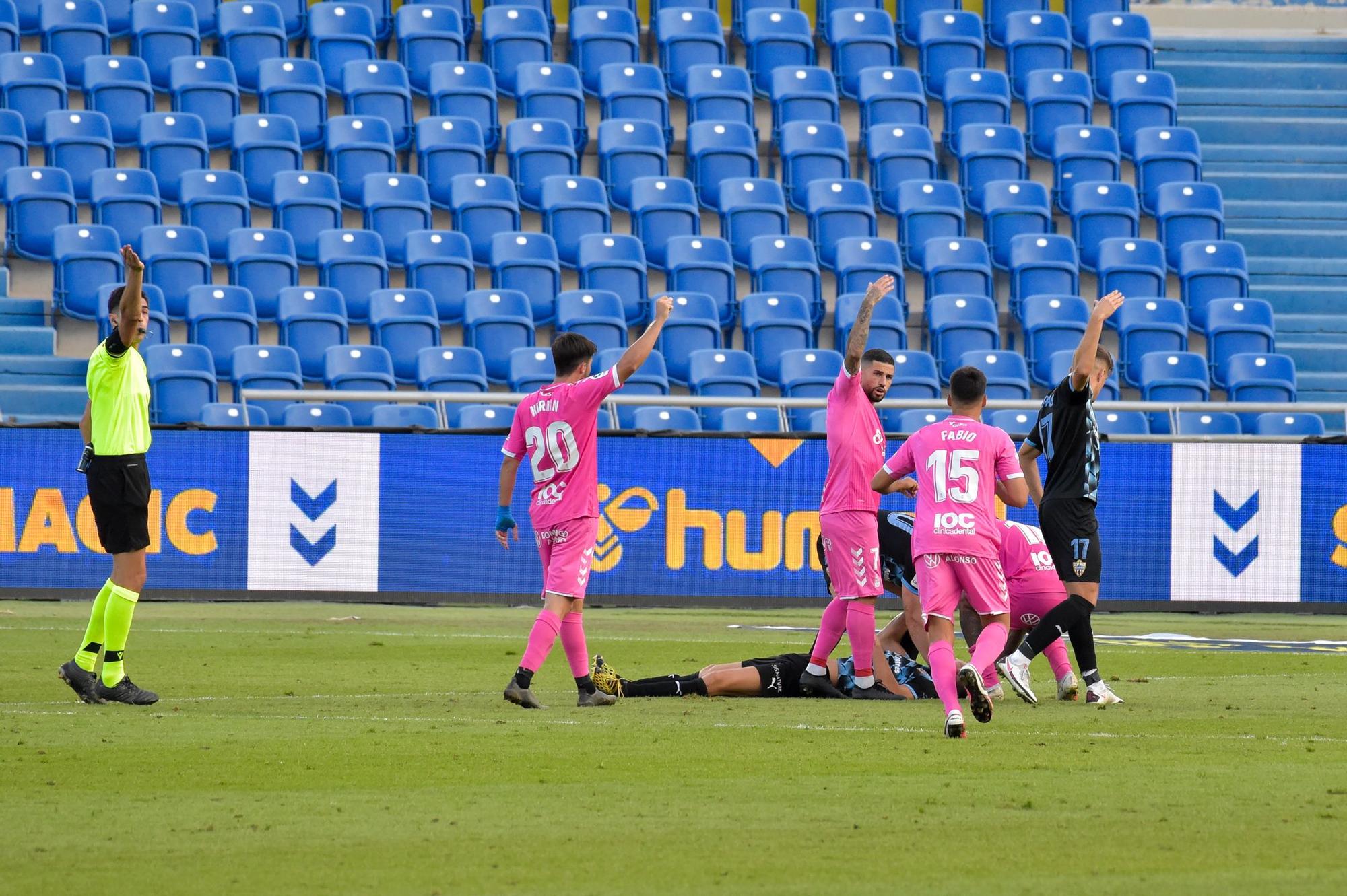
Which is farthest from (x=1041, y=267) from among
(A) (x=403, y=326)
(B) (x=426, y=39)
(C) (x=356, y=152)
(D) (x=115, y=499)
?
(D) (x=115, y=499)

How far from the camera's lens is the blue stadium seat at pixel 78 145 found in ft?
65.2

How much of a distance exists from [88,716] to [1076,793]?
4.57m

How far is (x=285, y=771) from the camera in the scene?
6.43 metres

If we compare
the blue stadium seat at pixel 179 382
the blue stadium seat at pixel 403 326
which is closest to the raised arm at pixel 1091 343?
the blue stadium seat at pixel 403 326

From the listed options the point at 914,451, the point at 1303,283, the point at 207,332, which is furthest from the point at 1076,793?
the point at 1303,283

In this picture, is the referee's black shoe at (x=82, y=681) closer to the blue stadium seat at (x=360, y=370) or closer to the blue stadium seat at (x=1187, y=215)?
the blue stadium seat at (x=360, y=370)

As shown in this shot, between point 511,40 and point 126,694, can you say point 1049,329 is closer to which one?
point 511,40

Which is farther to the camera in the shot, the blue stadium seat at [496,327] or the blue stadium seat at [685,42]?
the blue stadium seat at [685,42]

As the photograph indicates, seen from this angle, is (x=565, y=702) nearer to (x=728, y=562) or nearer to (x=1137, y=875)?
(x=1137, y=875)

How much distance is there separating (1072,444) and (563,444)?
2692mm

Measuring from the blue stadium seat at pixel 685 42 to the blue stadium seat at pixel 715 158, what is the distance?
132 centimetres

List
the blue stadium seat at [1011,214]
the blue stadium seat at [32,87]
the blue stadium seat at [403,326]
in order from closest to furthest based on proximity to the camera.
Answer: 1. the blue stadium seat at [403,326]
2. the blue stadium seat at [32,87]
3. the blue stadium seat at [1011,214]

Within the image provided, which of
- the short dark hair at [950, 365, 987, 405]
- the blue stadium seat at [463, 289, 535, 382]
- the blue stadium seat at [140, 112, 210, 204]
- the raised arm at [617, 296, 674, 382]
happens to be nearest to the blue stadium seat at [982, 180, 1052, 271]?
the blue stadium seat at [463, 289, 535, 382]

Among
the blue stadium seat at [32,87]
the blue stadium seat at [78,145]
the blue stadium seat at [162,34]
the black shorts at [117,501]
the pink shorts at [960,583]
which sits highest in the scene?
the blue stadium seat at [162,34]
